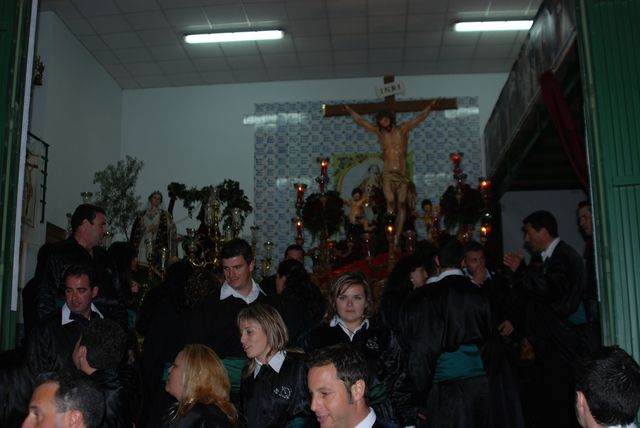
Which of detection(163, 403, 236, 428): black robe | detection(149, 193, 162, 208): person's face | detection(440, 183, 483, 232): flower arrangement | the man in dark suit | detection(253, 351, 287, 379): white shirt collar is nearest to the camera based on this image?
detection(163, 403, 236, 428): black robe

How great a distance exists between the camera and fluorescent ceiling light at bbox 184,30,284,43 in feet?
48.9

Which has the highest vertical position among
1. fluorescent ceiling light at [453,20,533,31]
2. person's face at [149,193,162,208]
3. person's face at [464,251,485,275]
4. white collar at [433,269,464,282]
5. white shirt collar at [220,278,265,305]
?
fluorescent ceiling light at [453,20,533,31]

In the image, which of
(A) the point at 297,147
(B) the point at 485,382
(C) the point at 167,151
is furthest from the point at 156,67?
(B) the point at 485,382

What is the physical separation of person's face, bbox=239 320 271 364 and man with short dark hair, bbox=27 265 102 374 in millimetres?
1071

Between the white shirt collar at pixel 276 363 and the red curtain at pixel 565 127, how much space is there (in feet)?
13.6

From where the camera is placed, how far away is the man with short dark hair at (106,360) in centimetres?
384

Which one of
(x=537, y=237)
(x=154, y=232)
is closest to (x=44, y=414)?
(x=537, y=237)

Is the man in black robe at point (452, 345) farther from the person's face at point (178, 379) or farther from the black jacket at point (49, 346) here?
the black jacket at point (49, 346)

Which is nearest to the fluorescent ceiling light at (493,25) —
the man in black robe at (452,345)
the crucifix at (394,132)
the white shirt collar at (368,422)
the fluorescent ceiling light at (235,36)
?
the crucifix at (394,132)

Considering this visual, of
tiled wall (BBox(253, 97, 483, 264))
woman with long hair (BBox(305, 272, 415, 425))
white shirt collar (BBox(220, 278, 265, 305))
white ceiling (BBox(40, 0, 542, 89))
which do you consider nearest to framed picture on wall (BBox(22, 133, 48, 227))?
white ceiling (BBox(40, 0, 542, 89))

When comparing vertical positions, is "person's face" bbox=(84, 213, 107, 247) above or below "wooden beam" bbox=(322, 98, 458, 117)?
below

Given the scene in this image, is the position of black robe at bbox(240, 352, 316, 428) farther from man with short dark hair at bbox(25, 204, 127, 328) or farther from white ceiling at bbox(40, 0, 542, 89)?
white ceiling at bbox(40, 0, 542, 89)

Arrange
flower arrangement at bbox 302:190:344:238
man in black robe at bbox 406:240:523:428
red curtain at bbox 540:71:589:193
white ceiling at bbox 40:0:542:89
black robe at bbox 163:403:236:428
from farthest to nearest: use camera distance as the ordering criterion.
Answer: white ceiling at bbox 40:0:542:89
flower arrangement at bbox 302:190:344:238
red curtain at bbox 540:71:589:193
man in black robe at bbox 406:240:523:428
black robe at bbox 163:403:236:428

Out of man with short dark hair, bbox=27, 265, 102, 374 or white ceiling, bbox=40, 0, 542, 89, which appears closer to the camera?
man with short dark hair, bbox=27, 265, 102, 374
